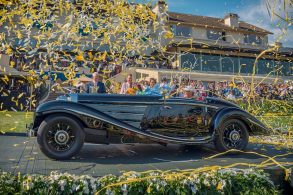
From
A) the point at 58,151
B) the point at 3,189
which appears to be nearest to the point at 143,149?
the point at 58,151

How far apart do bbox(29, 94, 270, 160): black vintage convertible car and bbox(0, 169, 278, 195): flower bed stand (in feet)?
6.01

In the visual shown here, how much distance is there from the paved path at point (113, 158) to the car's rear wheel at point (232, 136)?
0.81ft

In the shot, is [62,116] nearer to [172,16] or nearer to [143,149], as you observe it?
[143,149]

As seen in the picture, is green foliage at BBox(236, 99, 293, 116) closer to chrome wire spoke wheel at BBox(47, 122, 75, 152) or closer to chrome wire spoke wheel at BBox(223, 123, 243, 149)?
chrome wire spoke wheel at BBox(223, 123, 243, 149)

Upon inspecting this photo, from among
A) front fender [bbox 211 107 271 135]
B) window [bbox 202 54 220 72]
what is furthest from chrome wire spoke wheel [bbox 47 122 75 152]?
window [bbox 202 54 220 72]

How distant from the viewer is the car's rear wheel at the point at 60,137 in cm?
508

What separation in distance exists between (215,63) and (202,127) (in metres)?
23.4

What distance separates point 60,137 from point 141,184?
238 cm

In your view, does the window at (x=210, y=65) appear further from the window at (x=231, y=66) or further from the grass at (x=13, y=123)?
the grass at (x=13, y=123)

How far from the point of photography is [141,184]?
10.9 ft

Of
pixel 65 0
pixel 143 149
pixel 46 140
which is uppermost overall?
pixel 65 0

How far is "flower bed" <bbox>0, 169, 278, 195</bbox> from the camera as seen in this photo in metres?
3.18

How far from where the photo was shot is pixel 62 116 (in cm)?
517

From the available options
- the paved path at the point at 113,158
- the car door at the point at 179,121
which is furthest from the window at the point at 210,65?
the car door at the point at 179,121
